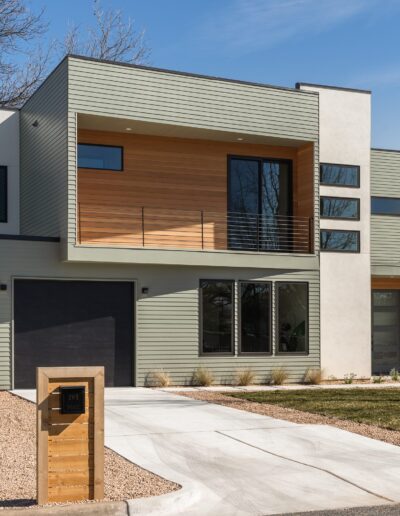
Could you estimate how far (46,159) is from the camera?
19062 mm

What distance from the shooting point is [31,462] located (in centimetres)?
954

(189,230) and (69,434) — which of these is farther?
(189,230)

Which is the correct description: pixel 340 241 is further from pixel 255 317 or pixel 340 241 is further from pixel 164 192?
pixel 164 192

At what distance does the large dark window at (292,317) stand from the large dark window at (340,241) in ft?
4.73

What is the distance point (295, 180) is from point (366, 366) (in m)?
5.29

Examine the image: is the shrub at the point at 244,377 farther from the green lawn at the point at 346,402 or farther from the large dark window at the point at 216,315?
the green lawn at the point at 346,402

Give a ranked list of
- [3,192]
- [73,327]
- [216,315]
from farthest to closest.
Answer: [3,192] → [216,315] → [73,327]

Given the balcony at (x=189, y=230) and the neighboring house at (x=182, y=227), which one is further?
the balcony at (x=189, y=230)

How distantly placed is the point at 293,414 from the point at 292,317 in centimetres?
654

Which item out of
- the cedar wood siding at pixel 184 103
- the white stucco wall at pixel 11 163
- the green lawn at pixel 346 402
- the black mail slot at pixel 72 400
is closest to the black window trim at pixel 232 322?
the green lawn at pixel 346 402

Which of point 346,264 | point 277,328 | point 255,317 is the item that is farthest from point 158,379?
point 346,264

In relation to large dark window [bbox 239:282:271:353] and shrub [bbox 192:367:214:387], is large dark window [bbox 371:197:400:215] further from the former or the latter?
shrub [bbox 192:367:214:387]

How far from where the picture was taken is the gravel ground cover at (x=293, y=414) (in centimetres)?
1212

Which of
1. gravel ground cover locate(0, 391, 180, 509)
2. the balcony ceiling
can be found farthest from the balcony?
gravel ground cover locate(0, 391, 180, 509)
